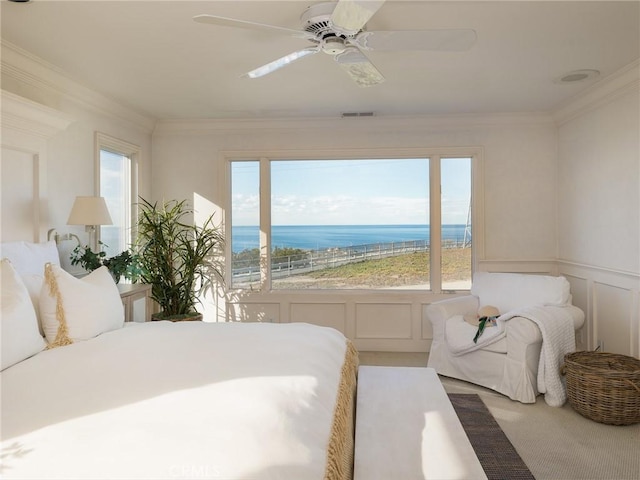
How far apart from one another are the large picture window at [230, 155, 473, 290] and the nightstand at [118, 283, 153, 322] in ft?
4.59

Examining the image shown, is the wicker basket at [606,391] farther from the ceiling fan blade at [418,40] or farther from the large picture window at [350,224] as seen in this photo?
the ceiling fan blade at [418,40]

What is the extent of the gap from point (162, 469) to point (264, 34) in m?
2.46

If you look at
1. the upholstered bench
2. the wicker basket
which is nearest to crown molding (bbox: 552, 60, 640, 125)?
the wicker basket

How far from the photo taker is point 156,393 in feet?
4.89

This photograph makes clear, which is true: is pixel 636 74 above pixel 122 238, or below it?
above

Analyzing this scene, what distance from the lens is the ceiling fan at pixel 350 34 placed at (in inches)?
75.0

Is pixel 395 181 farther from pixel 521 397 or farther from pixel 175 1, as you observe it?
pixel 175 1

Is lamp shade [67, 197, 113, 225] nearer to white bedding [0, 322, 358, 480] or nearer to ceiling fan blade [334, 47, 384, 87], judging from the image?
white bedding [0, 322, 358, 480]

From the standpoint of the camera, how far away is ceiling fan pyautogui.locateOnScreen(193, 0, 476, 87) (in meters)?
1.90

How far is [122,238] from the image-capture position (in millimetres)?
4496

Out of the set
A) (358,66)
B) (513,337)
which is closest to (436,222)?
(513,337)

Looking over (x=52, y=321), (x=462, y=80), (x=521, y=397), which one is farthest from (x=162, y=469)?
(x=462, y=80)

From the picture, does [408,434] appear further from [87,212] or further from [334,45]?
[87,212]

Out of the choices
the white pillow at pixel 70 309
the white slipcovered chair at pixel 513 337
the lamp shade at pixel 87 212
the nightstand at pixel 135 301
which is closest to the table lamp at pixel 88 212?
the lamp shade at pixel 87 212
